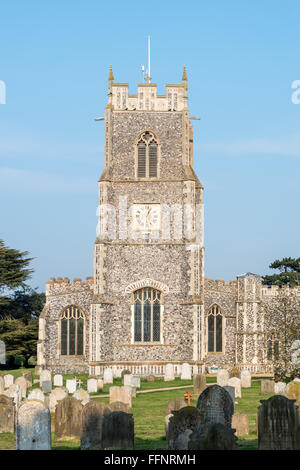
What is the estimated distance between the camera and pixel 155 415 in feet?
78.0

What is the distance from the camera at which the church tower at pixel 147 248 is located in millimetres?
41469

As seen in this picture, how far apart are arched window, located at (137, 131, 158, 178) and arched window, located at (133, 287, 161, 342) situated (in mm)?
6048

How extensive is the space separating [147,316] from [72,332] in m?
4.60

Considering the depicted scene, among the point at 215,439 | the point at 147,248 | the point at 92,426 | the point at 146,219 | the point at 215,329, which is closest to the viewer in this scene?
the point at 215,439

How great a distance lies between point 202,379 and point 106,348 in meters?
11.4

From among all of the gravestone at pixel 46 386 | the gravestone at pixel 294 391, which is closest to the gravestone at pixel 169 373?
the gravestone at pixel 46 386

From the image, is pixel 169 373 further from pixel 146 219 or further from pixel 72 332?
pixel 146 219

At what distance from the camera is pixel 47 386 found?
3238 centimetres

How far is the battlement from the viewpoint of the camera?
43.9 meters

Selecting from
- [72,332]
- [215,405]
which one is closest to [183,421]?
[215,405]

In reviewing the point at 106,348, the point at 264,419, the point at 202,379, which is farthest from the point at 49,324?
the point at 264,419

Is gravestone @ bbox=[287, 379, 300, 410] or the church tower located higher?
the church tower

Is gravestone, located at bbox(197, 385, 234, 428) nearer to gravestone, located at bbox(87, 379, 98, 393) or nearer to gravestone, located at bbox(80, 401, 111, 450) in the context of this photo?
gravestone, located at bbox(80, 401, 111, 450)

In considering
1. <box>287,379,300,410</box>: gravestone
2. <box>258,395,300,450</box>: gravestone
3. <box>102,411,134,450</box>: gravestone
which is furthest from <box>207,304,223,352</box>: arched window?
<box>258,395,300,450</box>: gravestone
